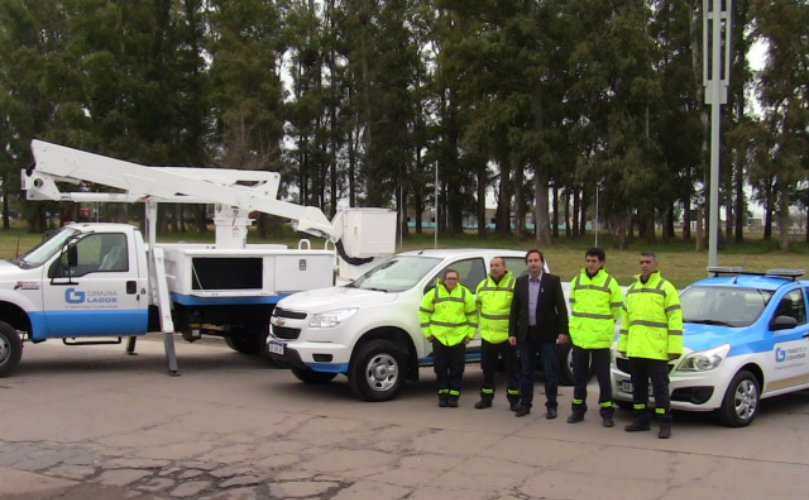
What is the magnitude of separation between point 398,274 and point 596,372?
124 inches

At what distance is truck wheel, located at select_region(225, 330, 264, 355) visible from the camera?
1255cm

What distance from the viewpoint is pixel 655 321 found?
763 cm

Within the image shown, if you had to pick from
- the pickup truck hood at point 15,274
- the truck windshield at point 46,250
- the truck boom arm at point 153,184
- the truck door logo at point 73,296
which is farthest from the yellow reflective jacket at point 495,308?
the pickup truck hood at point 15,274

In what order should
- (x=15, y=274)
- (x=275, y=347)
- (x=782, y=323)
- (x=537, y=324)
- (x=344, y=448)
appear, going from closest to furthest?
(x=344, y=448)
(x=537, y=324)
(x=782, y=323)
(x=275, y=347)
(x=15, y=274)

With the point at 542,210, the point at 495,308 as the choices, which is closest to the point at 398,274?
the point at 495,308

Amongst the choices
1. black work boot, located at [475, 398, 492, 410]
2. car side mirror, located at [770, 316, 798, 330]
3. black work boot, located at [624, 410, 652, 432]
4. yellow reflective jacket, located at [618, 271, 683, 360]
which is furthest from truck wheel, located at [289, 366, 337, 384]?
car side mirror, located at [770, 316, 798, 330]

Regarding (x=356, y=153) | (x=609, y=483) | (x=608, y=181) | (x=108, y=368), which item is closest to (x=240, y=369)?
(x=108, y=368)

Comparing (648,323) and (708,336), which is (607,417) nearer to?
(648,323)

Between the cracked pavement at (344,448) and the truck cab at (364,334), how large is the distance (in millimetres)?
366

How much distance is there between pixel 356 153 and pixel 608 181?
22686 millimetres

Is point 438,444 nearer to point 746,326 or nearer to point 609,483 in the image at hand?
point 609,483

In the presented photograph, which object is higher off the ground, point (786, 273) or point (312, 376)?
point (786, 273)

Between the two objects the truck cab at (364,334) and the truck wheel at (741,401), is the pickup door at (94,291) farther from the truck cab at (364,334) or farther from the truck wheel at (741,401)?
the truck wheel at (741,401)

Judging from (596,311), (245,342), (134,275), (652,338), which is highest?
(134,275)
